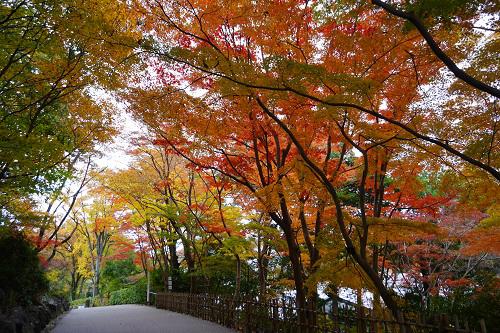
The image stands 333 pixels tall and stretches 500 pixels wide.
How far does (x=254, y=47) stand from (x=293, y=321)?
6456 millimetres

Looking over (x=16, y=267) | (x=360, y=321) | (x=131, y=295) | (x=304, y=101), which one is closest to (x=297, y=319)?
(x=360, y=321)

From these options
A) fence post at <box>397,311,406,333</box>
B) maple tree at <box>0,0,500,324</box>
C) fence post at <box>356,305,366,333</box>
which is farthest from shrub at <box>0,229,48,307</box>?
fence post at <box>397,311,406,333</box>

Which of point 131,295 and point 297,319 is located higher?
point 297,319

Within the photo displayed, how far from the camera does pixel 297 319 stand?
24.9ft

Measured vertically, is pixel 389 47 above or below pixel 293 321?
above

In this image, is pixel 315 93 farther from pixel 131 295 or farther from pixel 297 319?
pixel 131 295

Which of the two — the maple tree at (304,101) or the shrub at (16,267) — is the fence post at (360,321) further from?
the shrub at (16,267)

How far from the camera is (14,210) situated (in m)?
13.4

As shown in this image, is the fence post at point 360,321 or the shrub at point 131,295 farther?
the shrub at point 131,295

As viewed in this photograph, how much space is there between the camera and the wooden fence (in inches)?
185

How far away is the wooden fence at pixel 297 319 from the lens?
15.4ft

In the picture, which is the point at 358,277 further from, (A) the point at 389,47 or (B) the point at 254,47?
(B) the point at 254,47

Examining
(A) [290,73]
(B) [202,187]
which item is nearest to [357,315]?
(A) [290,73]

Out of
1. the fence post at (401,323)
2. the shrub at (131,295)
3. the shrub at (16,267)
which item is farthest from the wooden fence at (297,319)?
the shrub at (131,295)
